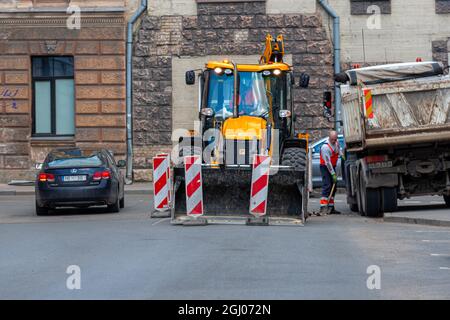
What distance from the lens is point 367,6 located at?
3484 centimetres

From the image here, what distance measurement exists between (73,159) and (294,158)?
5448 millimetres

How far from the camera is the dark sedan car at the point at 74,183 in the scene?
22984mm

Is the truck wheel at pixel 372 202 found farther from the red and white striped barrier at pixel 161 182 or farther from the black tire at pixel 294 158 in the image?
the red and white striped barrier at pixel 161 182

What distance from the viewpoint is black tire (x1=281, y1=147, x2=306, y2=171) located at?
66.4 ft

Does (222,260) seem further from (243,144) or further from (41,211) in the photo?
(41,211)

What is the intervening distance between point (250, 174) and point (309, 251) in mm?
4897

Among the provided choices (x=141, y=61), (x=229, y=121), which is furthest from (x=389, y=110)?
(x=141, y=61)

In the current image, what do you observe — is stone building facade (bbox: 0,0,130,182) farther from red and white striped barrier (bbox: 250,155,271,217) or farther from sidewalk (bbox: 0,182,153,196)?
red and white striped barrier (bbox: 250,155,271,217)

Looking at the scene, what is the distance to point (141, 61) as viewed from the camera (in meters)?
35.2

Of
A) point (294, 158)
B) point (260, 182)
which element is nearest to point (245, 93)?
point (294, 158)

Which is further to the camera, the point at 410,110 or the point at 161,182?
the point at 161,182

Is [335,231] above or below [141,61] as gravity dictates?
below

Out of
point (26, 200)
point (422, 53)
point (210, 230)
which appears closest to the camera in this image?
point (210, 230)
